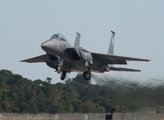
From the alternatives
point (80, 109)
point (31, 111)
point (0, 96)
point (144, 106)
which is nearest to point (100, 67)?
point (144, 106)

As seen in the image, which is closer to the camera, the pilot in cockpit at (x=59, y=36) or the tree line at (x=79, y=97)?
the tree line at (x=79, y=97)

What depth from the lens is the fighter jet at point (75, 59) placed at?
28295mm

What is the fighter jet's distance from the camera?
28.3 metres

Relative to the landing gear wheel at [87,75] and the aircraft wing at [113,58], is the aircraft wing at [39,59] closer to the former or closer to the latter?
the landing gear wheel at [87,75]

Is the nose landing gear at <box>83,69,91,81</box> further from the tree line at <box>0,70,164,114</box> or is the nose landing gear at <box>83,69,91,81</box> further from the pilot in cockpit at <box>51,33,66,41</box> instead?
the pilot in cockpit at <box>51,33,66,41</box>

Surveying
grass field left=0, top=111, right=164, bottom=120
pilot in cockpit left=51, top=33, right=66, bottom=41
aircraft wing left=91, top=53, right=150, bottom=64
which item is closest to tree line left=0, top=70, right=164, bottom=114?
grass field left=0, top=111, right=164, bottom=120

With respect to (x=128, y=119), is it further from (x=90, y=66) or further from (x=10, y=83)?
(x=10, y=83)

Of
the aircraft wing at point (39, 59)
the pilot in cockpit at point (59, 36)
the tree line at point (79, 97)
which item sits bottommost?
the tree line at point (79, 97)

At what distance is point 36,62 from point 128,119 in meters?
8.44

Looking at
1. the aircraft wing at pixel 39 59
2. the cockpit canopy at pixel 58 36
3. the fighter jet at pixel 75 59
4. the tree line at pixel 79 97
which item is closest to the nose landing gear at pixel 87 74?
the fighter jet at pixel 75 59

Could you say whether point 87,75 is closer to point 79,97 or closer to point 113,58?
point 113,58

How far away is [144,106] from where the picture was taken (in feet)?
85.6

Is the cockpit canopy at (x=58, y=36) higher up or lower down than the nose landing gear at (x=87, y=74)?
higher up

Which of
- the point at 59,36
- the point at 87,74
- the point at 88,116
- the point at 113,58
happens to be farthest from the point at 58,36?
the point at 88,116
